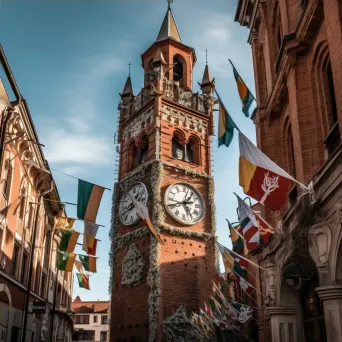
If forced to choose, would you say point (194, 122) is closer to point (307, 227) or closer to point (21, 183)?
point (21, 183)

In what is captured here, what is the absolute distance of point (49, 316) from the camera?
2878 centimetres

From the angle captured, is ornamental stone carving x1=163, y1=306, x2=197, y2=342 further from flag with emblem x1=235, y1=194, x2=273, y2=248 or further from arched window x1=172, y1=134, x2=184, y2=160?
flag with emblem x1=235, y1=194, x2=273, y2=248

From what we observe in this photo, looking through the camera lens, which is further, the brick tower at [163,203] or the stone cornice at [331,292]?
the brick tower at [163,203]

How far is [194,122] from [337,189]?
29.2m

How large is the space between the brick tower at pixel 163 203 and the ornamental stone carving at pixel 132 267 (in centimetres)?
6

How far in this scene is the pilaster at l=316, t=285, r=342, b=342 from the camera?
858cm

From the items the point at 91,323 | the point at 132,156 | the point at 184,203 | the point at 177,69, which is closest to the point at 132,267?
the point at 184,203

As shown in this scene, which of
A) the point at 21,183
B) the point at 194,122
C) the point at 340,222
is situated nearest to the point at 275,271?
the point at 340,222

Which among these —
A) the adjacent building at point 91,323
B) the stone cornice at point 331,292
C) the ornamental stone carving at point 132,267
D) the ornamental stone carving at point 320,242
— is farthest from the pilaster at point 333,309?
the adjacent building at point 91,323

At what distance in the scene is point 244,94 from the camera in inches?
566

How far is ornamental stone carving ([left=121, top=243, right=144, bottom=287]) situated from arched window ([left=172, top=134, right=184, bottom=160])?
25.7 feet

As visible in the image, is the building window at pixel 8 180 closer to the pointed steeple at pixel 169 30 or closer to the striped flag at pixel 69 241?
the striped flag at pixel 69 241

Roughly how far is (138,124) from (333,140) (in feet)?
92.6

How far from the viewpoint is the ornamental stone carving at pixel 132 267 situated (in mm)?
30375
